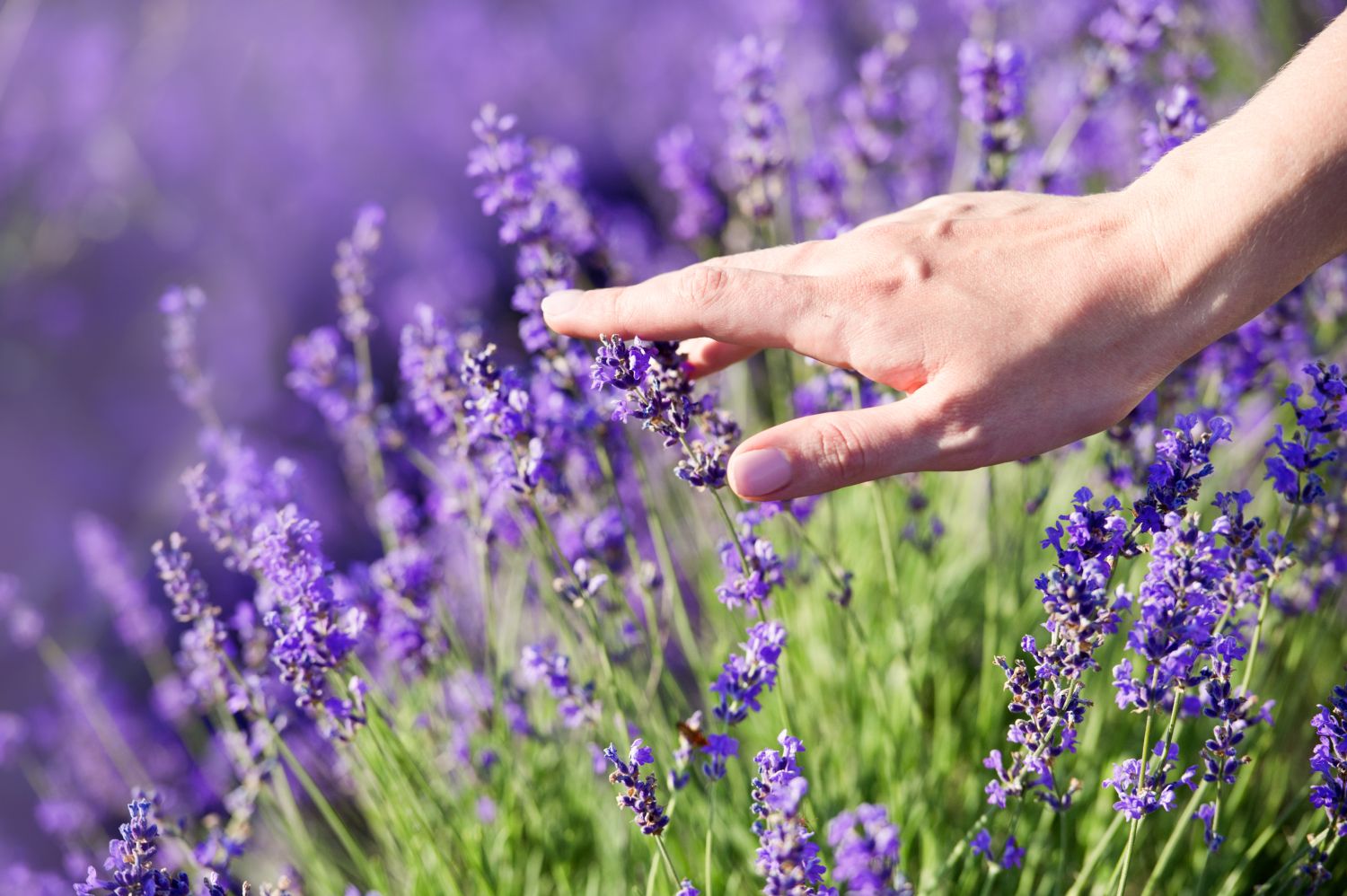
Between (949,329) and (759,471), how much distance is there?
0.40 m

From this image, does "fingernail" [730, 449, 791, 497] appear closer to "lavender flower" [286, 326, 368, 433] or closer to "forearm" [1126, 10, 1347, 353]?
"forearm" [1126, 10, 1347, 353]

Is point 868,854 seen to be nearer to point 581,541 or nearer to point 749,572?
point 749,572

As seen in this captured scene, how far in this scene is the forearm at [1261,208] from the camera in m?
1.60

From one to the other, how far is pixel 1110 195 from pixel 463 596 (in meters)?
2.33

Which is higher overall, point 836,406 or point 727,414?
point 836,406

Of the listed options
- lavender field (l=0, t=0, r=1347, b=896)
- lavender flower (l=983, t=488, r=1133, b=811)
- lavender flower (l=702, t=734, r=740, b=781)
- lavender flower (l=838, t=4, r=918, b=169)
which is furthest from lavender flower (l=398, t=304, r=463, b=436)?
lavender flower (l=838, t=4, r=918, b=169)

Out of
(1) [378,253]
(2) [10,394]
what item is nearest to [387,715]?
(2) [10,394]

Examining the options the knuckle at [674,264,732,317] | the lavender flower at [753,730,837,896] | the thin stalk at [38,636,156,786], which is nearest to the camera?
the lavender flower at [753,730,837,896]

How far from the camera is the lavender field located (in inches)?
61.1

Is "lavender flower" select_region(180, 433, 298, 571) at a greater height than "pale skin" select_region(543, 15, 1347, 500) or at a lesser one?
greater

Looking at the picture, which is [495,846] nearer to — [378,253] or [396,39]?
A: [378,253]

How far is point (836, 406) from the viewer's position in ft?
7.39

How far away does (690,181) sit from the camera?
2891 millimetres

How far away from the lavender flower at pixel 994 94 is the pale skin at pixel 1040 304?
672 millimetres
